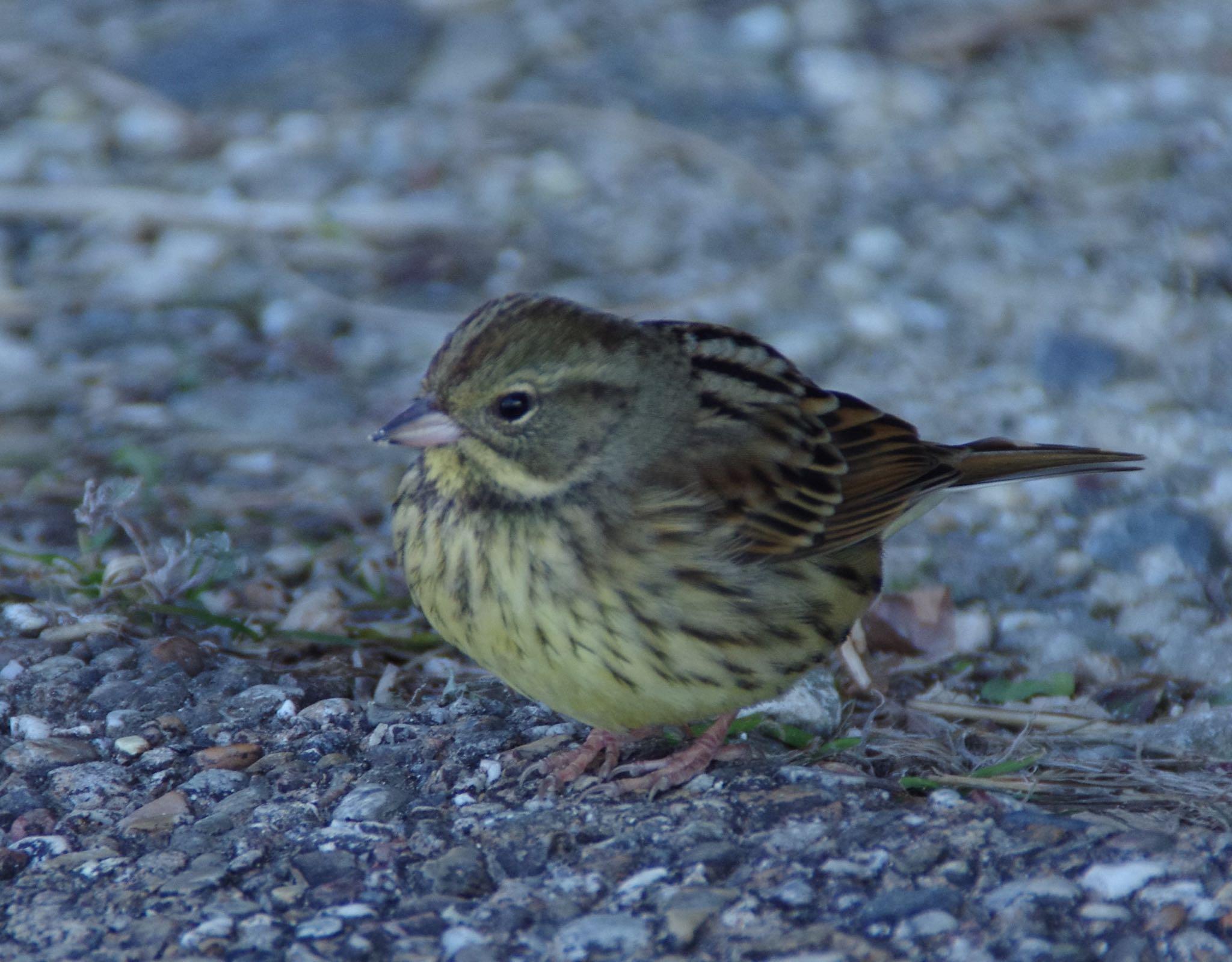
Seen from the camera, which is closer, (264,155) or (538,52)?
(264,155)

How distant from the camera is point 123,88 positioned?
7820 mm

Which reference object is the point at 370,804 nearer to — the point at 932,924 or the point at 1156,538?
the point at 932,924

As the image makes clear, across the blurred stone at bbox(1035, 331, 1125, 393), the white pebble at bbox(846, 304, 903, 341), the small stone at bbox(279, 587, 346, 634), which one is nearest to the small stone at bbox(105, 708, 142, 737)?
the small stone at bbox(279, 587, 346, 634)

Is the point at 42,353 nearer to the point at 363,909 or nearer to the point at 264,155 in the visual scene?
the point at 264,155

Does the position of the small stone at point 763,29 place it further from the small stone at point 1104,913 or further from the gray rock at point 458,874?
the small stone at point 1104,913

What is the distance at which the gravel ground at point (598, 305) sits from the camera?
3248mm

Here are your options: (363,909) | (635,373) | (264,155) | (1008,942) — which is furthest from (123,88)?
(1008,942)

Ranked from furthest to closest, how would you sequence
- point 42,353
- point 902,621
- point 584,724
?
point 42,353 → point 902,621 → point 584,724

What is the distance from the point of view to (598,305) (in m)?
6.55

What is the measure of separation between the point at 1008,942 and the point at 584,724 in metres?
1.40

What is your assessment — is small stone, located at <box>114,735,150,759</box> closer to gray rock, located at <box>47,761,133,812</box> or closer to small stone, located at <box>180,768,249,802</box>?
gray rock, located at <box>47,761,133,812</box>

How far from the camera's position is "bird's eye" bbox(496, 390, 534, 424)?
11.7 ft

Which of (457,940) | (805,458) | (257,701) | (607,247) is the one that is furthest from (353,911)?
(607,247)

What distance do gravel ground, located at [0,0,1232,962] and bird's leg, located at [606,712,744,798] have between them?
5 centimetres
